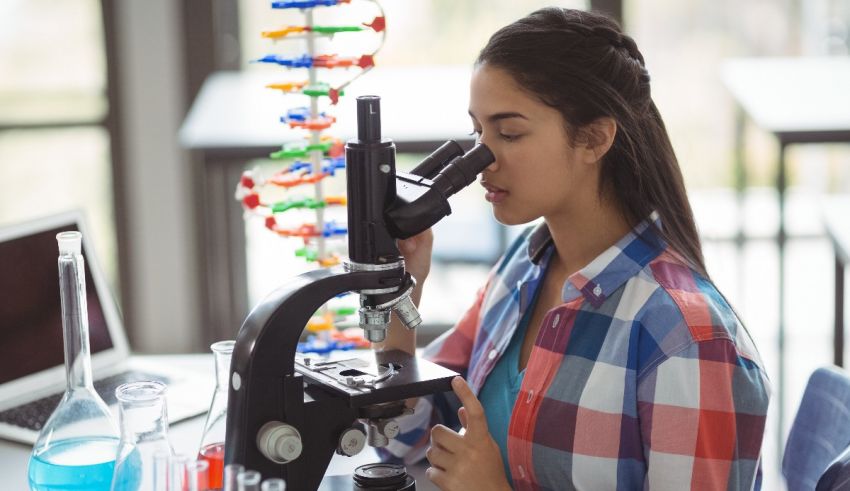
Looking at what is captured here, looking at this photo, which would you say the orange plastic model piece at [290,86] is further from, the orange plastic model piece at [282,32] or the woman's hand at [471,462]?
the woman's hand at [471,462]

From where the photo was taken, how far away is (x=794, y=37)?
383 cm

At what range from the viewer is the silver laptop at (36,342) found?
1.91 meters

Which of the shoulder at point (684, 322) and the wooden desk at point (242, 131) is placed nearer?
the shoulder at point (684, 322)

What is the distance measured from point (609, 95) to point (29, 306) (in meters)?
1.02

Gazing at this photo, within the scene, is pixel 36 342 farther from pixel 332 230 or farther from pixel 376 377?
pixel 376 377

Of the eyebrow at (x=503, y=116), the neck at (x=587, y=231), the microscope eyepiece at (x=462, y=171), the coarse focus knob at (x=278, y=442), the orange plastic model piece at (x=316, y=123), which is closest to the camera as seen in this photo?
the coarse focus knob at (x=278, y=442)

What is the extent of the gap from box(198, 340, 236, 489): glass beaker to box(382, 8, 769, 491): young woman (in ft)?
0.95

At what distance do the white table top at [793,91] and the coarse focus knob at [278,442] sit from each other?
6.76ft

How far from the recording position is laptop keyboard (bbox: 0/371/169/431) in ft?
6.10

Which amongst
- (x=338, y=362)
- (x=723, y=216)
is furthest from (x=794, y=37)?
(x=338, y=362)

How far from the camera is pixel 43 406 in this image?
1910 mm

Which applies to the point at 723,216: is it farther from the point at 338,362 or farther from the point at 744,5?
the point at 338,362

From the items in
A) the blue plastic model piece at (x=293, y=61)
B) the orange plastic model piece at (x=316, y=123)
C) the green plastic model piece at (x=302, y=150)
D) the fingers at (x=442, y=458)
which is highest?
the blue plastic model piece at (x=293, y=61)

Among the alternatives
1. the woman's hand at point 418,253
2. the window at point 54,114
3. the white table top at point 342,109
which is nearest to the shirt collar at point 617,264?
the woman's hand at point 418,253
